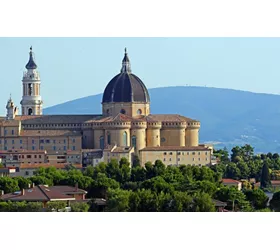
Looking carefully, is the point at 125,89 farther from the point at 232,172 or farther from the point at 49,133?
the point at 232,172

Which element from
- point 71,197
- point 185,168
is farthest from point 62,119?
point 71,197

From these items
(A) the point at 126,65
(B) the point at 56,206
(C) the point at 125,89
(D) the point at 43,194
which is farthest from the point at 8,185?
(A) the point at 126,65

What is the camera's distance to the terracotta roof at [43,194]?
63281 millimetres

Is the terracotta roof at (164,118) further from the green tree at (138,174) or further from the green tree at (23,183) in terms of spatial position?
the green tree at (23,183)

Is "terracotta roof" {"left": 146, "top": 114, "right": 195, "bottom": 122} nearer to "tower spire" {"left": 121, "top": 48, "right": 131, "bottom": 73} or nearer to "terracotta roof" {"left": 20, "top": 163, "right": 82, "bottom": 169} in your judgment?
"tower spire" {"left": 121, "top": 48, "right": 131, "bottom": 73}

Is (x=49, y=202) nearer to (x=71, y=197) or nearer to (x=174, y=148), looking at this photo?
(x=71, y=197)

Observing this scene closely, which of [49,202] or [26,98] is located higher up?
[26,98]

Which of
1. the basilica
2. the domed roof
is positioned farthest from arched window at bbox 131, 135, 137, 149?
the domed roof

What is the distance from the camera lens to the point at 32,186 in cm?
7281

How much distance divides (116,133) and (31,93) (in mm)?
15669

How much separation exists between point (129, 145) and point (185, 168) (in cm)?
874

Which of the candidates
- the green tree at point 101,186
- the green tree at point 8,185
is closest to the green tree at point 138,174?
the green tree at point 101,186

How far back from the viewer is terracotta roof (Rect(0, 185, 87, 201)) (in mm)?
63281

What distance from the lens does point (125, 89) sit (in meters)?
98.3
